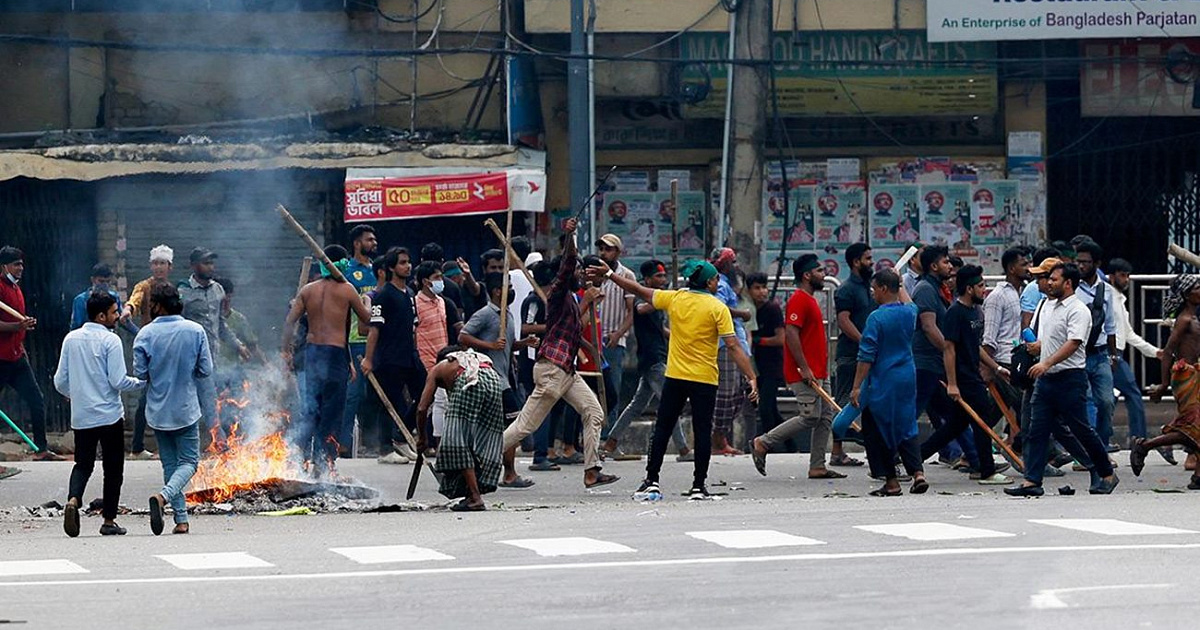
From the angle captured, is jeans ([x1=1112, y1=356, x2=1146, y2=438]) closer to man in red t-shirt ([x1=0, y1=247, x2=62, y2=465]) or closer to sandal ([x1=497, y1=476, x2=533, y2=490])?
sandal ([x1=497, y1=476, x2=533, y2=490])

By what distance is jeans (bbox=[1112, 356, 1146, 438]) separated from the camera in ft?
49.0

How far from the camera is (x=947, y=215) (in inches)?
811

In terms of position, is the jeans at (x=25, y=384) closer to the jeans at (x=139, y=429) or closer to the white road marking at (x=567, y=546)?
the jeans at (x=139, y=429)

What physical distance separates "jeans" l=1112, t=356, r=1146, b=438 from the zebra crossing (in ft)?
14.4

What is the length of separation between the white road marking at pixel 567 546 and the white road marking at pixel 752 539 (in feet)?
1.67

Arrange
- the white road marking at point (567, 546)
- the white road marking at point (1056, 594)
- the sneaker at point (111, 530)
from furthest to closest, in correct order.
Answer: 1. the sneaker at point (111, 530)
2. the white road marking at point (567, 546)
3. the white road marking at point (1056, 594)

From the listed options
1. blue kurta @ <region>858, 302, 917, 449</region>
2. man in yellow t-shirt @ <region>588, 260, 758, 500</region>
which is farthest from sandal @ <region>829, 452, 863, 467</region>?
man in yellow t-shirt @ <region>588, 260, 758, 500</region>

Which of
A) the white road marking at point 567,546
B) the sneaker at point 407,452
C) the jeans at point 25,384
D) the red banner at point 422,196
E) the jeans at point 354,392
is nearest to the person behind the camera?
the white road marking at point 567,546

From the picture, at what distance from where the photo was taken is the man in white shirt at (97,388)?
1104 centimetres

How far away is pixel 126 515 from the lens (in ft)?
40.5

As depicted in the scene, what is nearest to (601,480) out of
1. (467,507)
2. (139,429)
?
(467,507)

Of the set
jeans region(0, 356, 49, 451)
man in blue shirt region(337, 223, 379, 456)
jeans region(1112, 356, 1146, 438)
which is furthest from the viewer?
jeans region(0, 356, 49, 451)

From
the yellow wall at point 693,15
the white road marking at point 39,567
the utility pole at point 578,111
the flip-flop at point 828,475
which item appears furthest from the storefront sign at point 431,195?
the white road marking at point 39,567

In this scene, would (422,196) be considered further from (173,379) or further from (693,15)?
(173,379)
